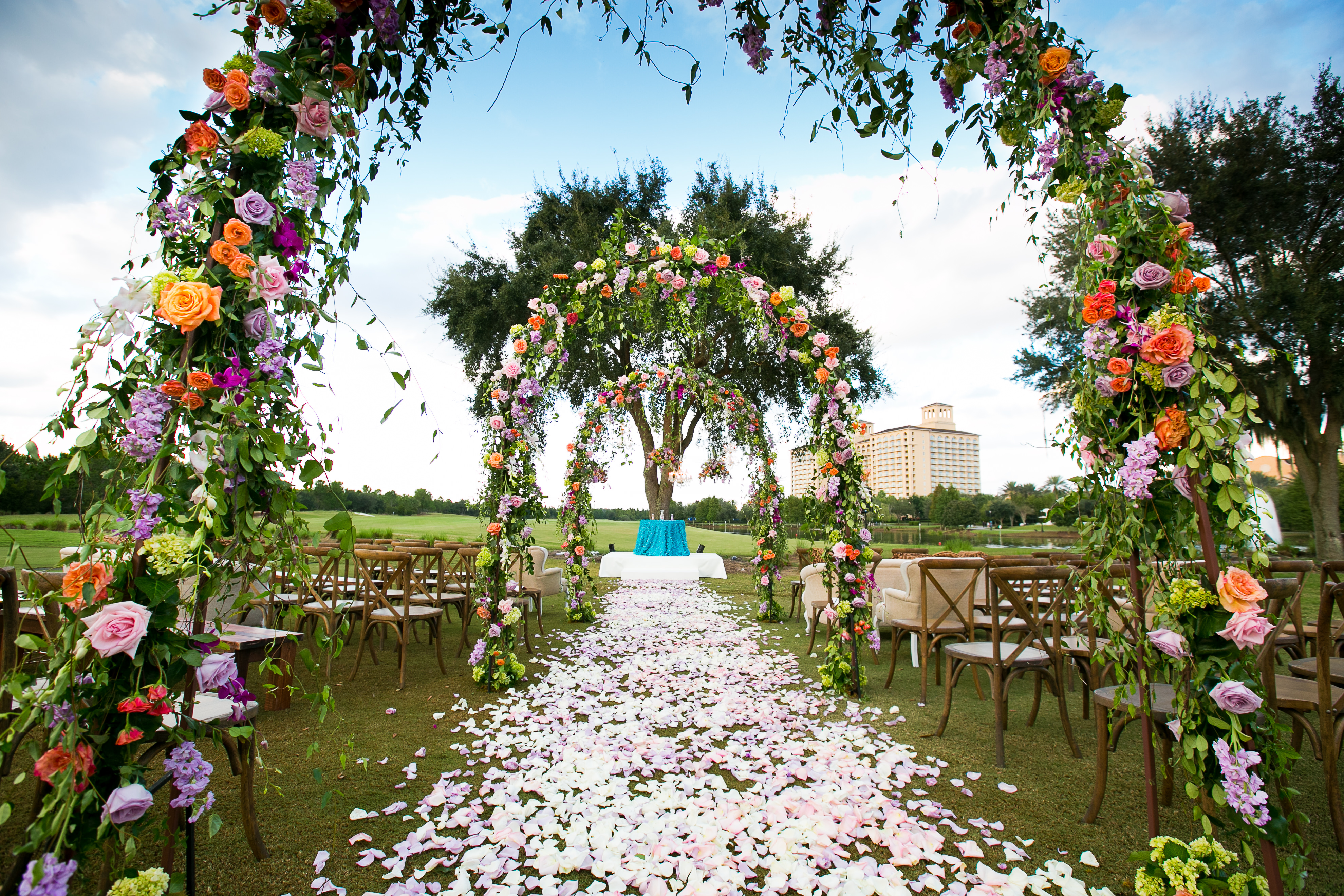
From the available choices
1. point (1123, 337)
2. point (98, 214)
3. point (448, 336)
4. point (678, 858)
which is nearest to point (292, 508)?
point (98, 214)

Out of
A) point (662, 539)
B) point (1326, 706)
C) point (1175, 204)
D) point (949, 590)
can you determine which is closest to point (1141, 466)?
point (1175, 204)

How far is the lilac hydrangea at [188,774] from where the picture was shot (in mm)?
1396

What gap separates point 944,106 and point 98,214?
306 centimetres

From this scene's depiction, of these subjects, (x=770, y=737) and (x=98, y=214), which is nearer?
(x=98, y=214)

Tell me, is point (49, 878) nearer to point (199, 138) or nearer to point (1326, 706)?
point (199, 138)

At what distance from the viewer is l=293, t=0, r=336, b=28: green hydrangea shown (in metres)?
1.62

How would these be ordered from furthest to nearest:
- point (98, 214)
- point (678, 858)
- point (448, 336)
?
point (448, 336), point (678, 858), point (98, 214)

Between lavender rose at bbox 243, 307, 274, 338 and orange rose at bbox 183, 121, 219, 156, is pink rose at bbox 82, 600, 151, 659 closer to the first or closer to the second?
lavender rose at bbox 243, 307, 274, 338

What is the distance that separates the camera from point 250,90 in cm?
160

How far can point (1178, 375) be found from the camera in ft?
5.96

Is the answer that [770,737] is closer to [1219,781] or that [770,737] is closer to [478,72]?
[1219,781]

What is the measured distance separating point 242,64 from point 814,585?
628 cm

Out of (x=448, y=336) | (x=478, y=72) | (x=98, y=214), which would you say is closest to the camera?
(x=98, y=214)

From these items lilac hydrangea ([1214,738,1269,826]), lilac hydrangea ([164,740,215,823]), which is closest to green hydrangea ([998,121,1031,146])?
lilac hydrangea ([1214,738,1269,826])
